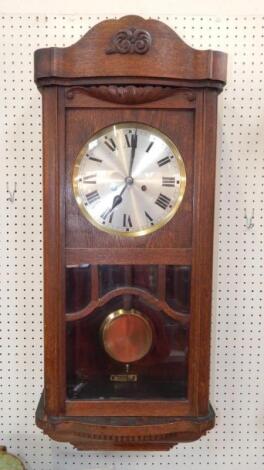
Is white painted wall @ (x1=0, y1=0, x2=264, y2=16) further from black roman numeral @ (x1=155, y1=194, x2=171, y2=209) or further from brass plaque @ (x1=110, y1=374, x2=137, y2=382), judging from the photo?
brass plaque @ (x1=110, y1=374, x2=137, y2=382)

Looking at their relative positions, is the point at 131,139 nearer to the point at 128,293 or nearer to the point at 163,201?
the point at 163,201

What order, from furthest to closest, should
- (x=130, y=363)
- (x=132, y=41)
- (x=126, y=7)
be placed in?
(x=126, y=7) < (x=130, y=363) < (x=132, y=41)

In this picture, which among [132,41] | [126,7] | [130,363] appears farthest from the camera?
[126,7]

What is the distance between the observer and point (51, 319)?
887mm

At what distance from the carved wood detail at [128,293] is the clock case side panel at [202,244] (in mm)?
34

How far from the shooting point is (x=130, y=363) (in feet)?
3.04

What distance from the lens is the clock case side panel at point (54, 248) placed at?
2.79 feet

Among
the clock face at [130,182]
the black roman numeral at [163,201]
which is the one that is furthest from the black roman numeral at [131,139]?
the black roman numeral at [163,201]

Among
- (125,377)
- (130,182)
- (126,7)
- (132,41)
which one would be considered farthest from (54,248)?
(126,7)

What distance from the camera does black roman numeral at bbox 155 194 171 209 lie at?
89 centimetres

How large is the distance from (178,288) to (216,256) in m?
0.24

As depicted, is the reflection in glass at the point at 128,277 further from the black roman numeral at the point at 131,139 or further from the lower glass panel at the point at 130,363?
the black roman numeral at the point at 131,139

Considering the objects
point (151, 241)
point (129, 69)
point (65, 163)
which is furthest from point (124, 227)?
point (129, 69)

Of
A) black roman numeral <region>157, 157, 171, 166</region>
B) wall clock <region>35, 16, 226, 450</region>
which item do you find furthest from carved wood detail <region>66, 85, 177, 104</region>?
black roman numeral <region>157, 157, 171, 166</region>
